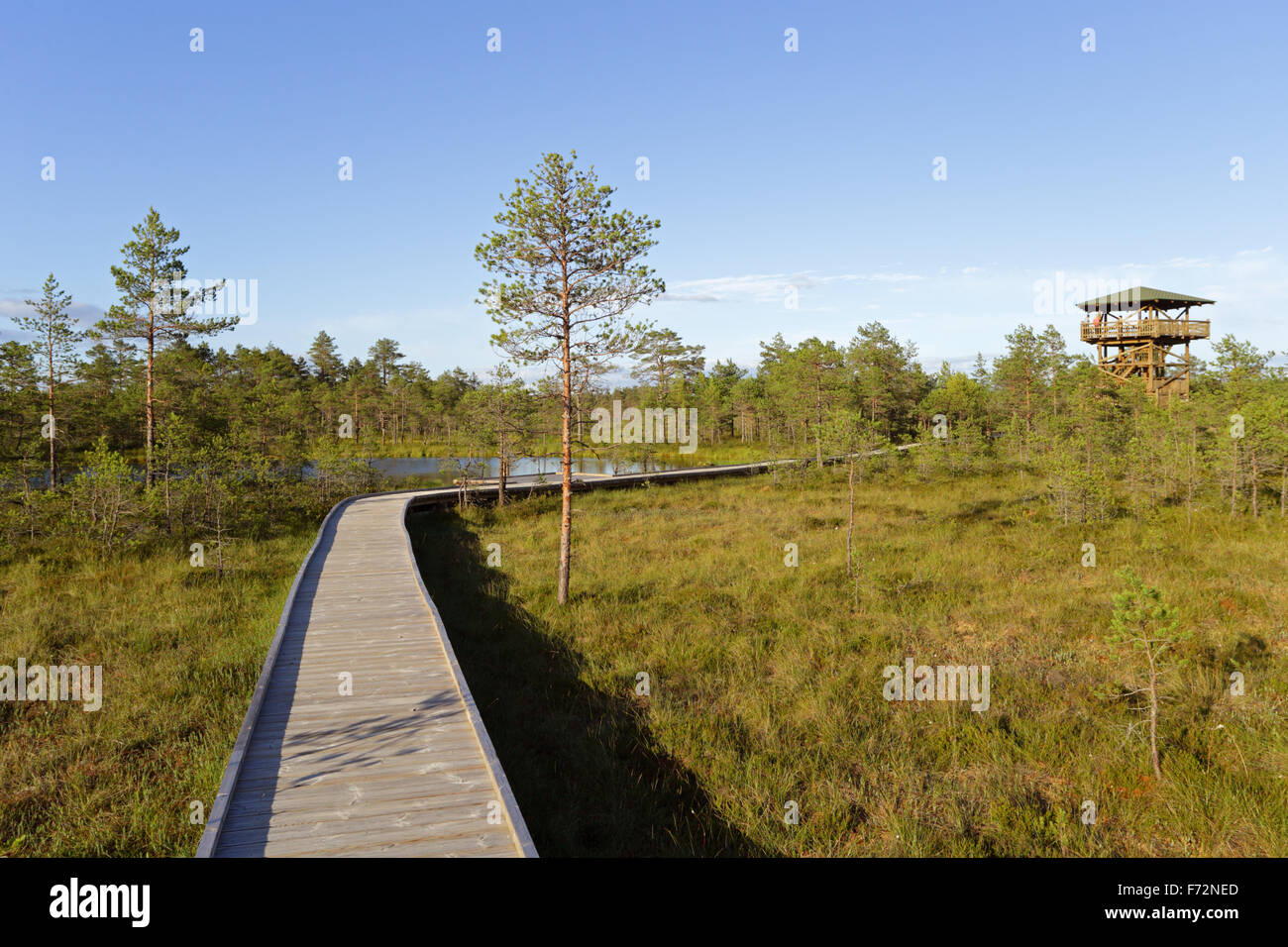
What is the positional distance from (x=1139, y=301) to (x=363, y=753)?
179 ft

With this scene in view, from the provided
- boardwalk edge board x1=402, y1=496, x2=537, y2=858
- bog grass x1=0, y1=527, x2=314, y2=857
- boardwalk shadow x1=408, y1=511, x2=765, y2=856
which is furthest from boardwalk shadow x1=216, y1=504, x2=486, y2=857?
boardwalk shadow x1=408, y1=511, x2=765, y2=856

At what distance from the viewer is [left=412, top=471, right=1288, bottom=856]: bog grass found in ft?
19.9

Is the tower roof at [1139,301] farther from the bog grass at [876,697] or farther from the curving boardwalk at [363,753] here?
the curving boardwalk at [363,753]

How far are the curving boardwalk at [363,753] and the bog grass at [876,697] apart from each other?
0.93 metres

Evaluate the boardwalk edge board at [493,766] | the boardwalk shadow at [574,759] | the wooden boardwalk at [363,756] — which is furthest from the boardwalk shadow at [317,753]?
the boardwalk shadow at [574,759]

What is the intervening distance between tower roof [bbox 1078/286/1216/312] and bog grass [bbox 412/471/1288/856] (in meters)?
30.8

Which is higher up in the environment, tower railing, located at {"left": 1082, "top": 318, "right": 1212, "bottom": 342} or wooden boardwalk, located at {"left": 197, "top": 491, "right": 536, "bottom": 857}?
tower railing, located at {"left": 1082, "top": 318, "right": 1212, "bottom": 342}

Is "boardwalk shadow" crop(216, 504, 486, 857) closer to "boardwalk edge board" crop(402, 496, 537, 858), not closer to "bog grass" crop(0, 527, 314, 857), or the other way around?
"boardwalk edge board" crop(402, 496, 537, 858)

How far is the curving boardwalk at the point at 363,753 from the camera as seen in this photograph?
16.0 feet

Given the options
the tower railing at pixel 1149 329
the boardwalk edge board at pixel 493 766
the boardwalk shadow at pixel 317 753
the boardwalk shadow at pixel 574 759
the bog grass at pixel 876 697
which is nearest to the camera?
the boardwalk edge board at pixel 493 766

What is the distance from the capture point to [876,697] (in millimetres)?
9031
